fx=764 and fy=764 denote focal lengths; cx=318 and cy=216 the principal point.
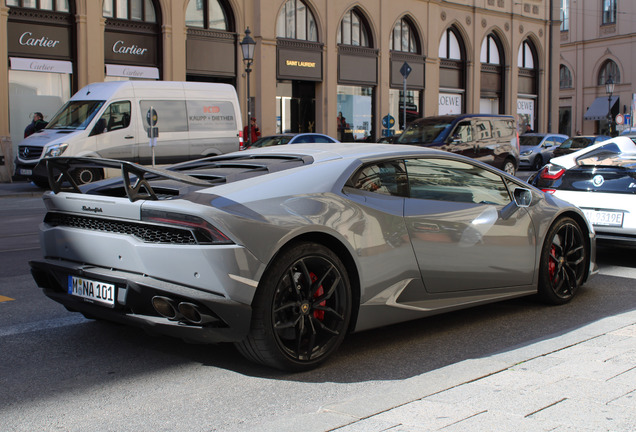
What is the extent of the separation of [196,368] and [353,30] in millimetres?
30385

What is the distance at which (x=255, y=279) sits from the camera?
4.04 metres

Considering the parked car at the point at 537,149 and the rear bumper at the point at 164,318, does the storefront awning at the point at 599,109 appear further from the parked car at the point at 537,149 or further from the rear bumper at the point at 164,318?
the rear bumper at the point at 164,318

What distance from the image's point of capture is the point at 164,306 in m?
4.03

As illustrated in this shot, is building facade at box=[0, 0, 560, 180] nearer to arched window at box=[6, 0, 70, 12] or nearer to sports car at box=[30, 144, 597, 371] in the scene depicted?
arched window at box=[6, 0, 70, 12]

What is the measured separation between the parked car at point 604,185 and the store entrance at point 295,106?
22.6 m

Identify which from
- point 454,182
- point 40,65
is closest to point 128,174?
point 454,182

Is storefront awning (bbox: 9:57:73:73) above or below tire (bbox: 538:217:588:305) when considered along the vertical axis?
above

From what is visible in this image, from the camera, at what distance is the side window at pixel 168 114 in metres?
18.9

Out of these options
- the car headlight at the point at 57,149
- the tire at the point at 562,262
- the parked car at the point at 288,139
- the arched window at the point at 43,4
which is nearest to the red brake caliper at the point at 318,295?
the tire at the point at 562,262

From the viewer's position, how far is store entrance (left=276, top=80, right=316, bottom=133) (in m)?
30.6

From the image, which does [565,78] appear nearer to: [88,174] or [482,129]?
[482,129]

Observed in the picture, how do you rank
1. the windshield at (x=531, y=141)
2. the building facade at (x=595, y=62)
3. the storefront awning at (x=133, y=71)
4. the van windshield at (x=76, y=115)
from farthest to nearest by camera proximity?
the building facade at (x=595, y=62) → the windshield at (x=531, y=141) → the storefront awning at (x=133, y=71) → the van windshield at (x=76, y=115)

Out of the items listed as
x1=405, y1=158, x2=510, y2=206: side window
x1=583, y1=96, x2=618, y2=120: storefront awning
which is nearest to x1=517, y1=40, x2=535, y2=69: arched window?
x1=583, y1=96, x2=618, y2=120: storefront awning

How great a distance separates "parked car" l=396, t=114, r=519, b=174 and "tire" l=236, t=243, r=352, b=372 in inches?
621
